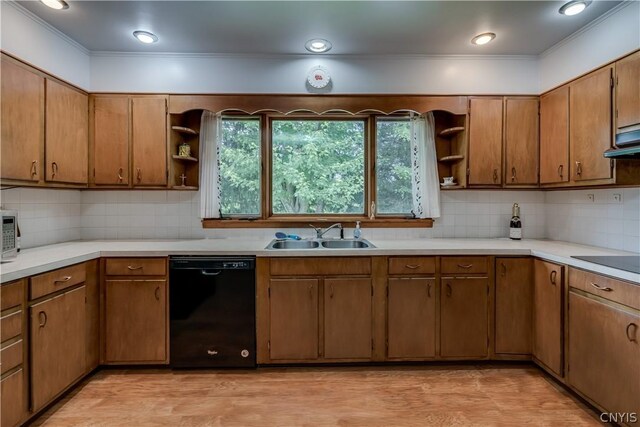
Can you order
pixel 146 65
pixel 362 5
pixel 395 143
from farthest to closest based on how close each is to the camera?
pixel 395 143
pixel 146 65
pixel 362 5

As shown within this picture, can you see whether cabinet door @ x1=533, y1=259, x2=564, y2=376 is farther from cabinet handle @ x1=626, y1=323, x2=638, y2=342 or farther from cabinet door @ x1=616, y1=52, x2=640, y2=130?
cabinet door @ x1=616, y1=52, x2=640, y2=130

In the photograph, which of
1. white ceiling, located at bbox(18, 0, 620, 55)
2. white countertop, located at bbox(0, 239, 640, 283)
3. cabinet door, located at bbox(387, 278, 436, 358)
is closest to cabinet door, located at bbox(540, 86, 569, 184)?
white ceiling, located at bbox(18, 0, 620, 55)

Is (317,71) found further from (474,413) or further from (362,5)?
(474,413)

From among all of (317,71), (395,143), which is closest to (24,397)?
(317,71)

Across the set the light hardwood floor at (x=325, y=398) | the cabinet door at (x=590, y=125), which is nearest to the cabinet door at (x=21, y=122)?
the light hardwood floor at (x=325, y=398)

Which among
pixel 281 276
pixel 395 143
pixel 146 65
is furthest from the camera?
pixel 395 143

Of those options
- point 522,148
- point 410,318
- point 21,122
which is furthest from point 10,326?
point 522,148

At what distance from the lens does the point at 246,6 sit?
2.27 m

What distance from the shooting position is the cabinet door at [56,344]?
198 centimetres

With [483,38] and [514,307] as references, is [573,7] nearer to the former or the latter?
[483,38]

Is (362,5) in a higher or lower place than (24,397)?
higher

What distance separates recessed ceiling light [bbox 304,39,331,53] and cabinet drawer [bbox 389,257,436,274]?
184cm

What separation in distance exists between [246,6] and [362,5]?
787 mm

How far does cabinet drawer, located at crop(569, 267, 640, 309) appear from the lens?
181 centimetres
